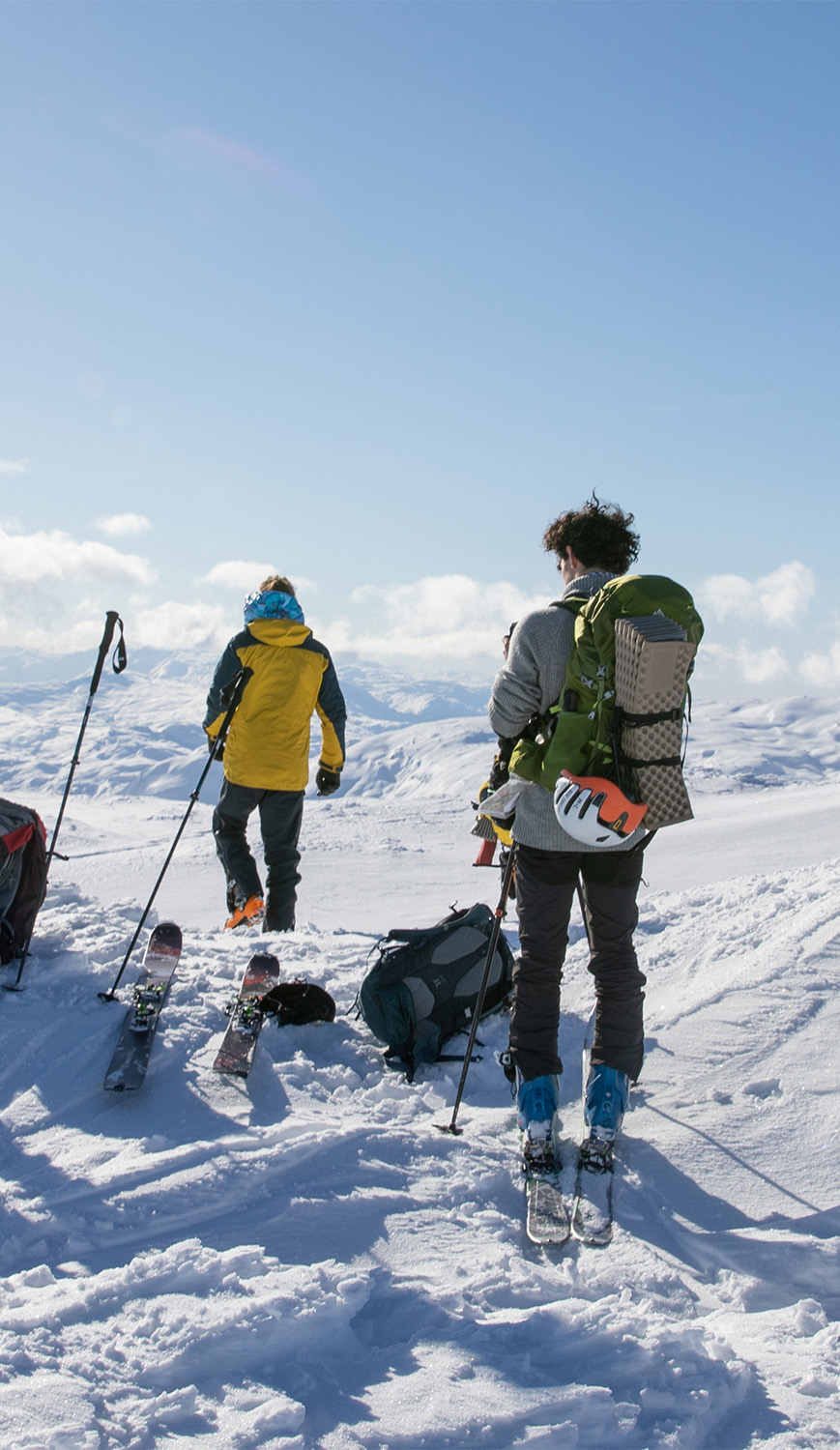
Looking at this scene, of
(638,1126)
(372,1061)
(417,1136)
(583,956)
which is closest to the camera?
(417,1136)

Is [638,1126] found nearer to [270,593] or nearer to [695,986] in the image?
[695,986]

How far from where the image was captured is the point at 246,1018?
13.4 feet

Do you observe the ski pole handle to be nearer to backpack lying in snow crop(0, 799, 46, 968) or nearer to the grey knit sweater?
backpack lying in snow crop(0, 799, 46, 968)

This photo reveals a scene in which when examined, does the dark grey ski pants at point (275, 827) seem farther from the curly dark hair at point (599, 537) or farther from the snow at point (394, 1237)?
the curly dark hair at point (599, 537)

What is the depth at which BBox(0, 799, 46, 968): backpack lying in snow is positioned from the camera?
185 inches

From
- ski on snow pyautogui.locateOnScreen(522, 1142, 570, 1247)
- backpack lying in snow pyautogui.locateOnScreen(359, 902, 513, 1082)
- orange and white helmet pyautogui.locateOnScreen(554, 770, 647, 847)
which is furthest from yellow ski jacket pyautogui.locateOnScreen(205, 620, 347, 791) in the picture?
ski on snow pyautogui.locateOnScreen(522, 1142, 570, 1247)

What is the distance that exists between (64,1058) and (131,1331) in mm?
1940

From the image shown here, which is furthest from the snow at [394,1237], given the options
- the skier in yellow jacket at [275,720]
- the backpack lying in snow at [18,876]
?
the skier in yellow jacket at [275,720]

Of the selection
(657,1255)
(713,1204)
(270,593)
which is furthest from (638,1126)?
(270,593)

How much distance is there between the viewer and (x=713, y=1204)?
9.80ft

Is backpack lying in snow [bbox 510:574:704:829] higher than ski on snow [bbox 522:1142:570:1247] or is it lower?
higher

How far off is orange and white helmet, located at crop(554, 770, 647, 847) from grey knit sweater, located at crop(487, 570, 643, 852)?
0.24m

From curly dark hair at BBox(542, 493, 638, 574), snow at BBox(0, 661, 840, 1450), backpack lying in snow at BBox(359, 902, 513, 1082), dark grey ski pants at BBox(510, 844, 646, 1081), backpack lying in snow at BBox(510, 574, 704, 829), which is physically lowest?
snow at BBox(0, 661, 840, 1450)

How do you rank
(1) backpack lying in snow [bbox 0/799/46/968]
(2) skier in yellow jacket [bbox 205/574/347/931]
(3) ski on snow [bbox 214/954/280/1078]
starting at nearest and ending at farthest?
1. (3) ski on snow [bbox 214/954/280/1078]
2. (1) backpack lying in snow [bbox 0/799/46/968]
3. (2) skier in yellow jacket [bbox 205/574/347/931]
